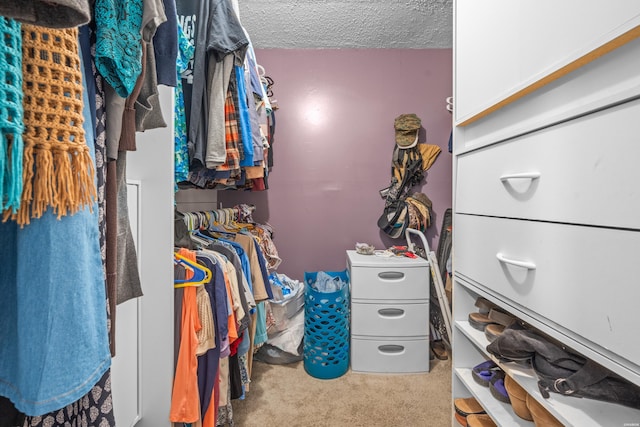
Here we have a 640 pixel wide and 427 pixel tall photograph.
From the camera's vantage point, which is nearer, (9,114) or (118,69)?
(9,114)

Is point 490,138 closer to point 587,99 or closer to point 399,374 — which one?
point 587,99

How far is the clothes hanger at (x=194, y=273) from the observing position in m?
1.12

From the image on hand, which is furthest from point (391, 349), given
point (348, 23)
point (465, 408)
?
point (348, 23)

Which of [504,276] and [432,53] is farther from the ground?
[432,53]

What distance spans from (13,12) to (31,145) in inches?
5.5

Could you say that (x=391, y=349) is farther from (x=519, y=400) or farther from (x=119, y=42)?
(x=119, y=42)

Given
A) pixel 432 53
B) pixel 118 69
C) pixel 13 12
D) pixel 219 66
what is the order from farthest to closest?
pixel 432 53 < pixel 219 66 < pixel 118 69 < pixel 13 12

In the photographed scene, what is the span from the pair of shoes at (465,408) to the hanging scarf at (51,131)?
117 centimetres

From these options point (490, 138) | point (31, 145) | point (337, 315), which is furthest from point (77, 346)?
point (337, 315)

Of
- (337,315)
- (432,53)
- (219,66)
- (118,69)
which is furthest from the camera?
(432,53)

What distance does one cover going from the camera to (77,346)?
0.41 m

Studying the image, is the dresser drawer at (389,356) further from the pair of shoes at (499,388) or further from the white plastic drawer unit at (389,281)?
the pair of shoes at (499,388)

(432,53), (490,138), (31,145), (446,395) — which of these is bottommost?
(446,395)

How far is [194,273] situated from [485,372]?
1.02m
